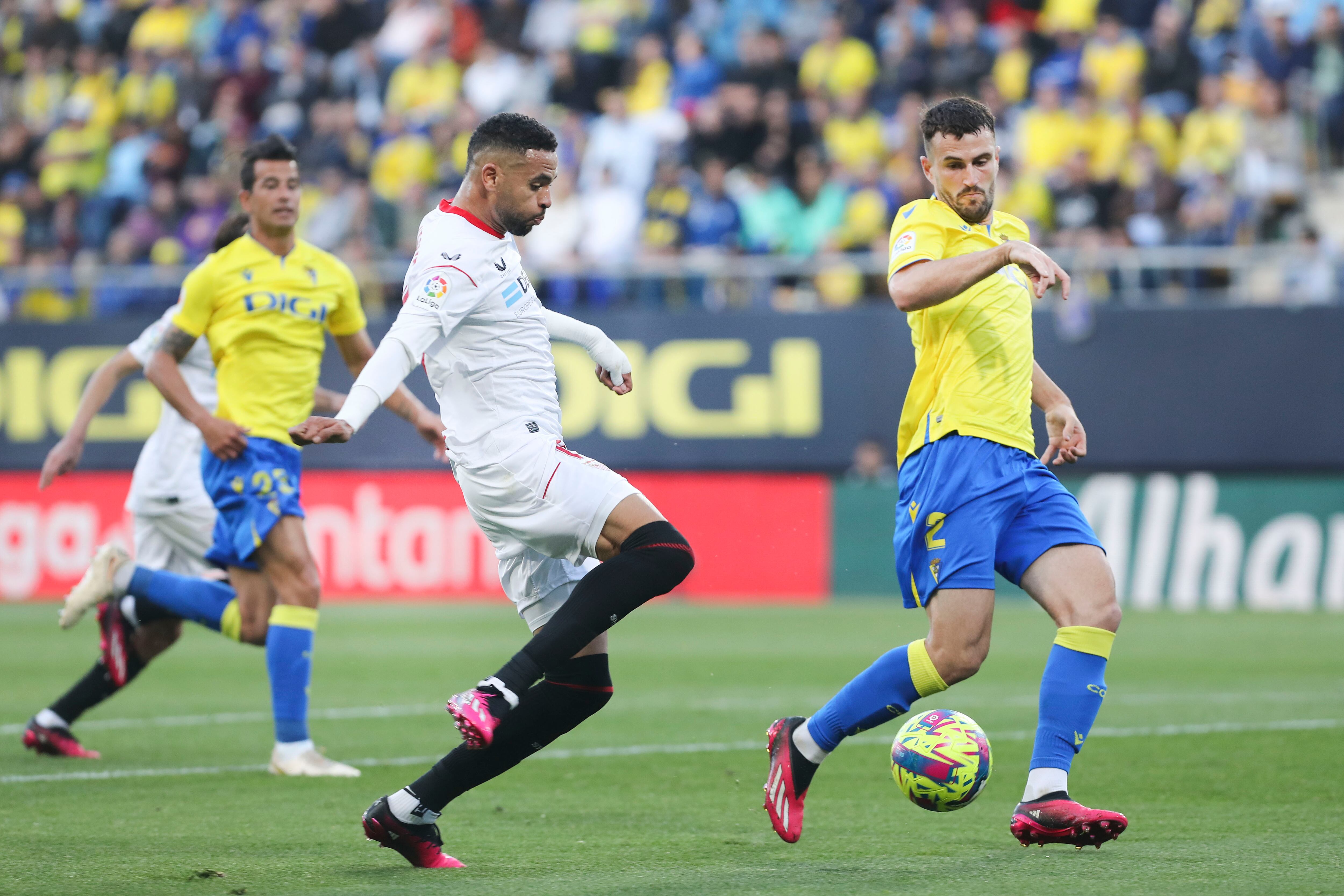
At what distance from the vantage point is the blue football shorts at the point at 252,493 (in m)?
7.61

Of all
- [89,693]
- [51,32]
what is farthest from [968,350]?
[51,32]

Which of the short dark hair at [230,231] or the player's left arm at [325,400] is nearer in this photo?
the short dark hair at [230,231]

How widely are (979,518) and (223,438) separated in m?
3.51

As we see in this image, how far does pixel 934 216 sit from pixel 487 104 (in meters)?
16.2

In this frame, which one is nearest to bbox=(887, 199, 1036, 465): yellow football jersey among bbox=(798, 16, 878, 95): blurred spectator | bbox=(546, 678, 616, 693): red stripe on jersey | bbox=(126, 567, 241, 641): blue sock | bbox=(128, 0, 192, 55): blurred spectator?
bbox=(546, 678, 616, 693): red stripe on jersey

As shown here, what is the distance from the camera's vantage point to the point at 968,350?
5742 mm

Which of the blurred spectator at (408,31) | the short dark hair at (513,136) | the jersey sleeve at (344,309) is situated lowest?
the jersey sleeve at (344,309)

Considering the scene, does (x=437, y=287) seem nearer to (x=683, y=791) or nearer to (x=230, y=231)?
(x=683, y=791)

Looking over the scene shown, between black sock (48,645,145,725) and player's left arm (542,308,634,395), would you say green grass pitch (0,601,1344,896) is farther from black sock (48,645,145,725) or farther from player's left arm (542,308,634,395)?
player's left arm (542,308,634,395)

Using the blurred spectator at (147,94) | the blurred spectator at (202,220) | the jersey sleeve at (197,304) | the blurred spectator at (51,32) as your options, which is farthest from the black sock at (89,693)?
the blurred spectator at (51,32)

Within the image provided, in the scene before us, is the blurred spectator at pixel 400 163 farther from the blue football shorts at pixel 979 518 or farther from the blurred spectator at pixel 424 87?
the blue football shorts at pixel 979 518

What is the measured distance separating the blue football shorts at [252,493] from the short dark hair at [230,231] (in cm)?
99

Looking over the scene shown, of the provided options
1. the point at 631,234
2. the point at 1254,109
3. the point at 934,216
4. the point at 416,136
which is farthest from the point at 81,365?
the point at 934,216

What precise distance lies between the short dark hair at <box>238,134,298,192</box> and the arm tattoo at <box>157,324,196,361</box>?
0.69m
